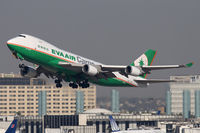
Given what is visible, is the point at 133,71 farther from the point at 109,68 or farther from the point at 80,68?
the point at 80,68

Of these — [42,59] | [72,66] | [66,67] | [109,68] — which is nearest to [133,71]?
[109,68]

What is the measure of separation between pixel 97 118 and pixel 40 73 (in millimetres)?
108957

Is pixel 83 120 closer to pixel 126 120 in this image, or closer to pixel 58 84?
pixel 126 120

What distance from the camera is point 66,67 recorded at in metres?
77.4

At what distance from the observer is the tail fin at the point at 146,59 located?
96875 millimetres

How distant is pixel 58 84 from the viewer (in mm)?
85875

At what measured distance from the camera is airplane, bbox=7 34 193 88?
244 ft

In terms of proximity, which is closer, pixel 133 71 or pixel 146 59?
pixel 133 71

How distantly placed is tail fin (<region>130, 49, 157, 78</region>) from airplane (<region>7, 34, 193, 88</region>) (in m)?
7.47

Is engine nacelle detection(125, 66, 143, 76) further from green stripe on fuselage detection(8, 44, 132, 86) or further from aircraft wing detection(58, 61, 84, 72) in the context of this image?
green stripe on fuselage detection(8, 44, 132, 86)

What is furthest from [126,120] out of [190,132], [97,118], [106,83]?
[106,83]

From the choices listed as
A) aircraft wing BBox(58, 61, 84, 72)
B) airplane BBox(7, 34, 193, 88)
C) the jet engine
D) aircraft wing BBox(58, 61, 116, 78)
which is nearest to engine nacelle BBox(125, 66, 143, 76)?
airplane BBox(7, 34, 193, 88)

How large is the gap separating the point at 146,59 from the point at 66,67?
965 inches

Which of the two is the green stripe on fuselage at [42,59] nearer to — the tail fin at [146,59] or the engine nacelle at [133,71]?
the engine nacelle at [133,71]
